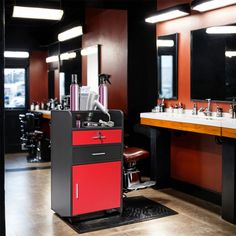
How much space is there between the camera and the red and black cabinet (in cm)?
392

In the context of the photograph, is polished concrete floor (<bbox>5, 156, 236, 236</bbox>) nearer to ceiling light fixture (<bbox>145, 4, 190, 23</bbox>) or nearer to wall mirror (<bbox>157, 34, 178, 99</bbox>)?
wall mirror (<bbox>157, 34, 178, 99</bbox>)

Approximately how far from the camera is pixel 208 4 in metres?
4.40

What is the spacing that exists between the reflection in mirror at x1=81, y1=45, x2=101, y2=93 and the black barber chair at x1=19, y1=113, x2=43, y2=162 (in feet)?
5.02

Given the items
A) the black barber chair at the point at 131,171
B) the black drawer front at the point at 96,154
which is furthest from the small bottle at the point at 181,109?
the black drawer front at the point at 96,154

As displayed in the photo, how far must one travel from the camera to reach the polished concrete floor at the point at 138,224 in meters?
3.72

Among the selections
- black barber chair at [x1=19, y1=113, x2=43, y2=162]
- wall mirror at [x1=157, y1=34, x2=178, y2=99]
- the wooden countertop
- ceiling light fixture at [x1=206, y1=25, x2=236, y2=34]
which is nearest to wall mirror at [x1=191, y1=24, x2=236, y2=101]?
ceiling light fixture at [x1=206, y1=25, x2=236, y2=34]

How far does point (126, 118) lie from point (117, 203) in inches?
84.9

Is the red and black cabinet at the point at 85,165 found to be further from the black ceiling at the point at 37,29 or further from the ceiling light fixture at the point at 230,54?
the black ceiling at the point at 37,29

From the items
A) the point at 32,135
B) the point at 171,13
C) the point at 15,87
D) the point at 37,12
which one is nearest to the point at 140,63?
the point at 171,13

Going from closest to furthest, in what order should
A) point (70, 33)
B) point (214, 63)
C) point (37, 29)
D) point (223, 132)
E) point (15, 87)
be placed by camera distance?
point (223, 132) < point (214, 63) < point (70, 33) < point (15, 87) < point (37, 29)

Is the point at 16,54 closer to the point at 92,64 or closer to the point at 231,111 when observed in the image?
the point at 92,64

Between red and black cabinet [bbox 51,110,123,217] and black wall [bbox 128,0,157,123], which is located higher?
black wall [bbox 128,0,157,123]

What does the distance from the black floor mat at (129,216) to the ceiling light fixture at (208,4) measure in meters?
2.36

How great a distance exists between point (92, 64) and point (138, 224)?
4007 millimetres
